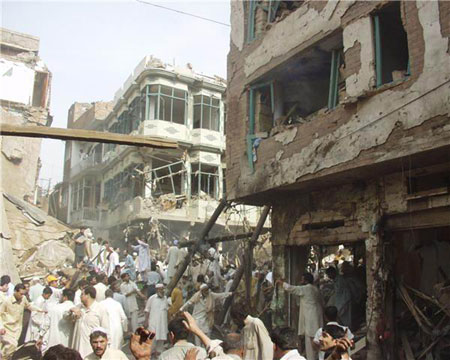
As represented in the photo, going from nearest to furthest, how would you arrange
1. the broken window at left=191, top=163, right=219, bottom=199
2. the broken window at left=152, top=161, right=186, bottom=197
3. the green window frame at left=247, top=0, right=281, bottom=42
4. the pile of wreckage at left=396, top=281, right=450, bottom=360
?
the pile of wreckage at left=396, top=281, right=450, bottom=360 → the green window frame at left=247, top=0, right=281, bottom=42 → the broken window at left=152, top=161, right=186, bottom=197 → the broken window at left=191, top=163, right=219, bottom=199

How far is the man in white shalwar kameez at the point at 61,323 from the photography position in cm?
679

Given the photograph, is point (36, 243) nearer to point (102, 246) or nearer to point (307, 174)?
point (102, 246)

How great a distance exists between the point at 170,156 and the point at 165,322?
15799mm

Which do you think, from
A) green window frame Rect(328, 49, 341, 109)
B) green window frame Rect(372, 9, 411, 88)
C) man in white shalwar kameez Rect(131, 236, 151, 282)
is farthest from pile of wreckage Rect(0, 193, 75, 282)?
green window frame Rect(372, 9, 411, 88)

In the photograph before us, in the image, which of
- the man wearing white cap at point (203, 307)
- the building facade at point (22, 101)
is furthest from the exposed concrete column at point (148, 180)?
the man wearing white cap at point (203, 307)

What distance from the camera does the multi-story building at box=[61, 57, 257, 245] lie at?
23500 millimetres

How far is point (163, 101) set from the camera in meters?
24.3

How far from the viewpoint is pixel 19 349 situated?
864 centimetres

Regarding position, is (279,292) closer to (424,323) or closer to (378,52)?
(424,323)

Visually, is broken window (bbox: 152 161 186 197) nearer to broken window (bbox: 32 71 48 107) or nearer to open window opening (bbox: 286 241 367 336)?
broken window (bbox: 32 71 48 107)

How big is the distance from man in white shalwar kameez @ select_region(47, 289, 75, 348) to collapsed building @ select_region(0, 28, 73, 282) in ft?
37.7

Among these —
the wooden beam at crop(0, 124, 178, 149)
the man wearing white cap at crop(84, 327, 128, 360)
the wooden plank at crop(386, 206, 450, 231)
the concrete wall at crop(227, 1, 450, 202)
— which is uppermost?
the concrete wall at crop(227, 1, 450, 202)

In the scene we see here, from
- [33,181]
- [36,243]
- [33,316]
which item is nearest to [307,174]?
[33,316]

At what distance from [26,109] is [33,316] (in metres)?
20.8
